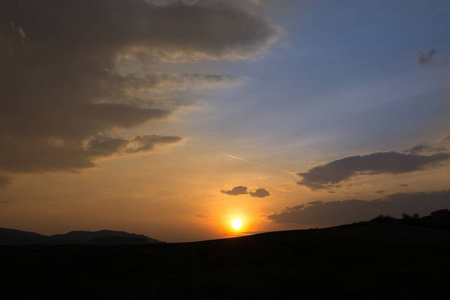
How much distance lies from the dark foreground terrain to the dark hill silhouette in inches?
1.4

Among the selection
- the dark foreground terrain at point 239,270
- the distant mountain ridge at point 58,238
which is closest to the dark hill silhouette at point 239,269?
the dark foreground terrain at point 239,270

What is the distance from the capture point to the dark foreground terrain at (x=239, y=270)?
587 inches

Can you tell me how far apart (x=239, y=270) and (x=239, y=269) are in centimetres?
14

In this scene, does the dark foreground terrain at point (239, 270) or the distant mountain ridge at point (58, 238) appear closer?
the dark foreground terrain at point (239, 270)

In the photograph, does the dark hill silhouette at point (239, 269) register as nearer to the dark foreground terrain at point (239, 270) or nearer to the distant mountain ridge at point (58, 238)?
the dark foreground terrain at point (239, 270)

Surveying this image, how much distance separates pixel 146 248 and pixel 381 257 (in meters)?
11.8

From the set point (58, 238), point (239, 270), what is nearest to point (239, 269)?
point (239, 270)

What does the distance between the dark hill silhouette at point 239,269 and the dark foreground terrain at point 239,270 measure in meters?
0.04

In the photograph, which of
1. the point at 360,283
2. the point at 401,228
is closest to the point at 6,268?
the point at 360,283

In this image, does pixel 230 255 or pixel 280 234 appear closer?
pixel 230 255

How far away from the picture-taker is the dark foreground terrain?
14.9m

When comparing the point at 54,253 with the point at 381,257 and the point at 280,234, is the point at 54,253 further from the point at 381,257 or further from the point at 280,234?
the point at 381,257

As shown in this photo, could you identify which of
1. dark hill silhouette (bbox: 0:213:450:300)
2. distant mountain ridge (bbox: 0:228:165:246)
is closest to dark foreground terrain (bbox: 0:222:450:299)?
dark hill silhouette (bbox: 0:213:450:300)

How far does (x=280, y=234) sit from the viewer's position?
965 inches
